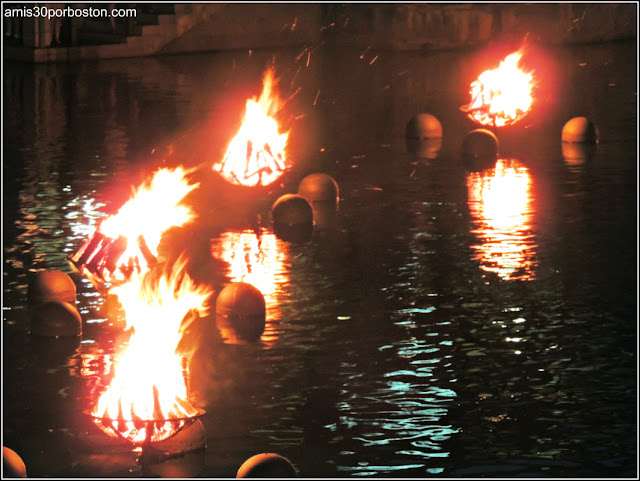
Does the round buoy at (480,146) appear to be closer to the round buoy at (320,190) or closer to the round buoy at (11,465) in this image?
the round buoy at (320,190)

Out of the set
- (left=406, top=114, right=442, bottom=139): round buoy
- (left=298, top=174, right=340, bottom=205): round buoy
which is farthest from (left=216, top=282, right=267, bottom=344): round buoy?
(left=406, top=114, right=442, bottom=139): round buoy

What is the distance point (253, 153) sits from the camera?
18.9 meters

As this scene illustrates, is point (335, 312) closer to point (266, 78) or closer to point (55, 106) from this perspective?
point (55, 106)

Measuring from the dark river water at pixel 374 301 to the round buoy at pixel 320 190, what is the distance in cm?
23

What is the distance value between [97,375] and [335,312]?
2636mm

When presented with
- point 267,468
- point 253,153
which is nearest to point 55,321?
point 267,468

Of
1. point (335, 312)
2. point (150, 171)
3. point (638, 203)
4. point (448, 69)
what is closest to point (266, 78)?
point (448, 69)

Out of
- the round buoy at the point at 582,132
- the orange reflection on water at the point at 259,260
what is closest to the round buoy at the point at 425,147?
the round buoy at the point at 582,132

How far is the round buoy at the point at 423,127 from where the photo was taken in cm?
2325

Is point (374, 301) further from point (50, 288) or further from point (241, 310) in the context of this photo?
point (50, 288)

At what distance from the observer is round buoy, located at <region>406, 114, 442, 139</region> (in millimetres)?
23250

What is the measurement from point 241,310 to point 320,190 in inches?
230

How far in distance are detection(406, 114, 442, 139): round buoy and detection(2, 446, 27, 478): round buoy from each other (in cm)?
1647

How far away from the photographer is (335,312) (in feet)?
38.9
